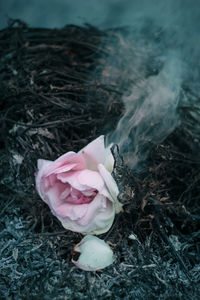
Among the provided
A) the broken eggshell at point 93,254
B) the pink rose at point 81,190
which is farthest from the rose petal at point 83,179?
the broken eggshell at point 93,254

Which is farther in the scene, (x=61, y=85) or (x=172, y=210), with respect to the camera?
(x=61, y=85)

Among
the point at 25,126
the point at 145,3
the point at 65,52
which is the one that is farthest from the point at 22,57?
the point at 145,3

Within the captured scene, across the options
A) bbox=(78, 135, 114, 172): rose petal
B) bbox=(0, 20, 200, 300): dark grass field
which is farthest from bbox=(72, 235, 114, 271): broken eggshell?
bbox=(78, 135, 114, 172): rose petal

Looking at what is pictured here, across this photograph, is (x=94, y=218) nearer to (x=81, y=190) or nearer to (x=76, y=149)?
(x=81, y=190)

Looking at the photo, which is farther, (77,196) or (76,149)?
(76,149)

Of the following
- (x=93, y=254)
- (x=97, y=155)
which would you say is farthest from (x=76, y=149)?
(x=93, y=254)

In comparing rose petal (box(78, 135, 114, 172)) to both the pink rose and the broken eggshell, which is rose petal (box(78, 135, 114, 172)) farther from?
the broken eggshell

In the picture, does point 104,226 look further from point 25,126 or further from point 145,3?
point 145,3
